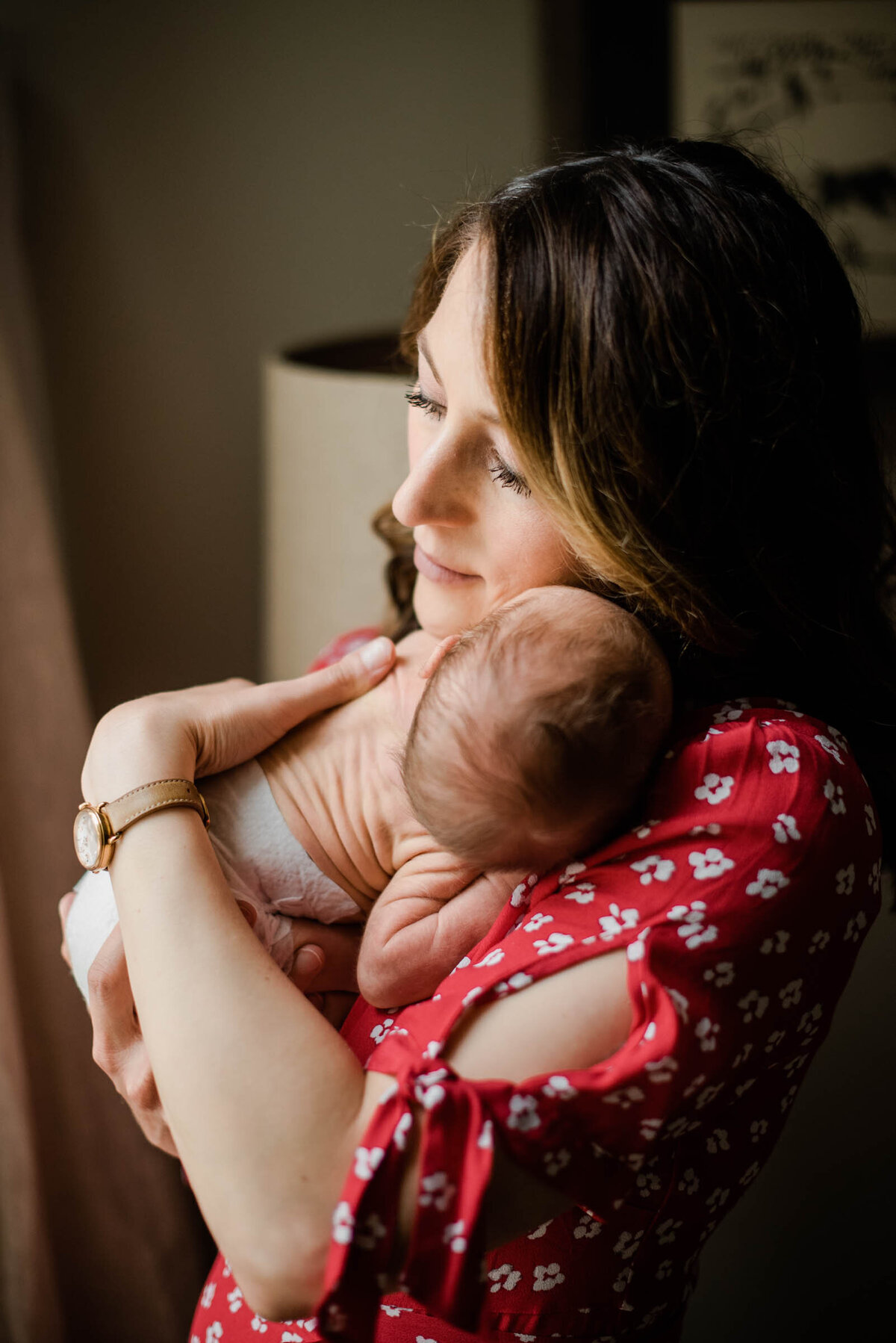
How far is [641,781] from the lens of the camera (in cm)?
86

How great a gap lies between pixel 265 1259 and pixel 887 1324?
4.30ft

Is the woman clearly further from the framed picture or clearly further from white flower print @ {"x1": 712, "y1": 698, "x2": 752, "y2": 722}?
the framed picture

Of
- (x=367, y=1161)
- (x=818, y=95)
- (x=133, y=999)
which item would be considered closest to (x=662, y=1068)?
(x=367, y=1161)

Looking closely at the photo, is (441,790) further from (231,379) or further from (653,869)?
(231,379)

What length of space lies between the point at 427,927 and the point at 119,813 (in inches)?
12.0

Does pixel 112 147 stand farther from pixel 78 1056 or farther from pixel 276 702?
pixel 78 1056

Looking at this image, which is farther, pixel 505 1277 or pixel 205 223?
pixel 205 223

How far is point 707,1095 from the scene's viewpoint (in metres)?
0.74

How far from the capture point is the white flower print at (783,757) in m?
0.80

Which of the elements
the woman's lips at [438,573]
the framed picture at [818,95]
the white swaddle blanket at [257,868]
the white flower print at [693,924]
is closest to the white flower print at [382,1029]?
the white swaddle blanket at [257,868]

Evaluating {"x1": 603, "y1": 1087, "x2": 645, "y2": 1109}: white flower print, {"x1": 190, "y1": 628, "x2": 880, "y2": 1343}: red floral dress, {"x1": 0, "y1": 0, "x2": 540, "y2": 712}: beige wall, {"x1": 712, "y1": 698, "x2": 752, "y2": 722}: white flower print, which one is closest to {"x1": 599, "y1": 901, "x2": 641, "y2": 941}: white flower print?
{"x1": 190, "y1": 628, "x2": 880, "y2": 1343}: red floral dress

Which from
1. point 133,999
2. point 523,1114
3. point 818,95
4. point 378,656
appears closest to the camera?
point 523,1114

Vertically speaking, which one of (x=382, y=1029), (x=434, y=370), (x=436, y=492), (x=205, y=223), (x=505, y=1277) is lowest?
(x=505, y=1277)

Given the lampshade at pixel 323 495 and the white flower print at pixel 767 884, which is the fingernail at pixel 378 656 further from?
the white flower print at pixel 767 884
